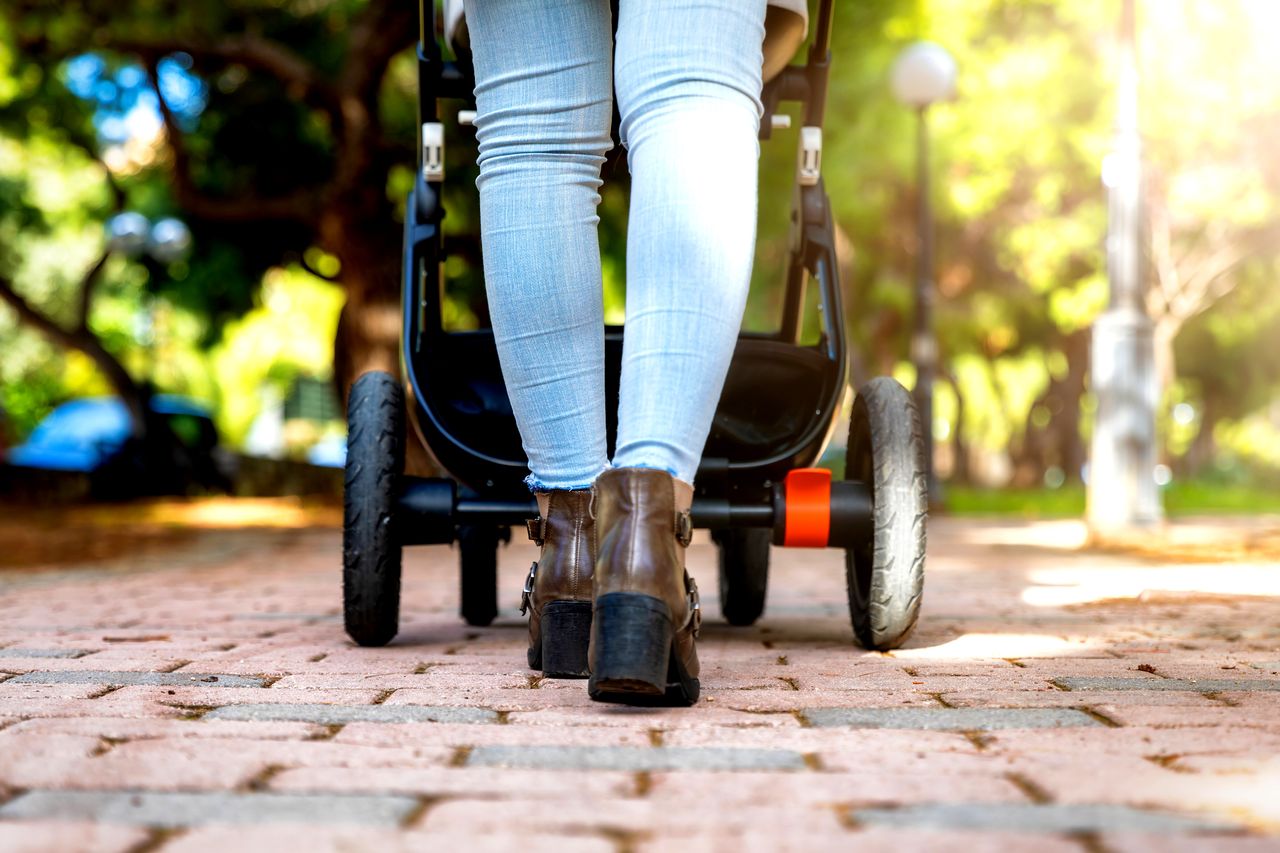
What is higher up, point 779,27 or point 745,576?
point 779,27

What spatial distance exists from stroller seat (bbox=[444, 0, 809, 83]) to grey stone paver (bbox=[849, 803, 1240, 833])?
139 centimetres

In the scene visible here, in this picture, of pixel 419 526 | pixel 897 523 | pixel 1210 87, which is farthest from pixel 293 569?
pixel 1210 87

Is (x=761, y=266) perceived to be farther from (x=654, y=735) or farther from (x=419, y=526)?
(x=654, y=735)

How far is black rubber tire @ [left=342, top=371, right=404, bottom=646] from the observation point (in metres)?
2.84

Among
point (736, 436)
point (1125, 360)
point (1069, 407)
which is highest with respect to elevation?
point (1069, 407)

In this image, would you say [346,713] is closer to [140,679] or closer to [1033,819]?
[140,679]

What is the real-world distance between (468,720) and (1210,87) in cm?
1935

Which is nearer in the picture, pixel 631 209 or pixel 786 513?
pixel 631 209

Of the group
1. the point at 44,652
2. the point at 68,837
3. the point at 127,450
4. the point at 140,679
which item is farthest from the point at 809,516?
the point at 127,450

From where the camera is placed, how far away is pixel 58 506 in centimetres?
1542

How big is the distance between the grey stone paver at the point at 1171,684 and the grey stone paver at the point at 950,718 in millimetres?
284

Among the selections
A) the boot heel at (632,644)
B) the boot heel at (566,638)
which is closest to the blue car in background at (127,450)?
the boot heel at (566,638)

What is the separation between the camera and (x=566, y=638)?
7.44ft

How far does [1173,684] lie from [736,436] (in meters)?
1.07
